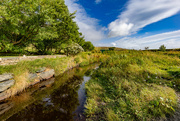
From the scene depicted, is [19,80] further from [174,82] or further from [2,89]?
[174,82]

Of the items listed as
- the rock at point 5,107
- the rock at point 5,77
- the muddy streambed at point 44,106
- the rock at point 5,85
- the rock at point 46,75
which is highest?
the rock at point 5,77

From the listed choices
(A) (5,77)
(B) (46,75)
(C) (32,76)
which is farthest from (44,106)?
(B) (46,75)

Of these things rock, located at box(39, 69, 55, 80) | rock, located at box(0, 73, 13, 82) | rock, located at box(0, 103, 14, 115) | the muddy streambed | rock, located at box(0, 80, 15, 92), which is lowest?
the muddy streambed

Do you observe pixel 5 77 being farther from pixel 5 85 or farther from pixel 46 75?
pixel 46 75

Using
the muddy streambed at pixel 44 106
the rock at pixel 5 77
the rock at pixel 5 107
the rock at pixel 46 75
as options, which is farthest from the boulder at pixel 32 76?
the rock at pixel 5 107

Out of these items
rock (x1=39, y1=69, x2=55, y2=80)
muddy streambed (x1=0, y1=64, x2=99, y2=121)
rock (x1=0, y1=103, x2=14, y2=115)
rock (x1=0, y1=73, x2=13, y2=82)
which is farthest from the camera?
rock (x1=39, y1=69, x2=55, y2=80)

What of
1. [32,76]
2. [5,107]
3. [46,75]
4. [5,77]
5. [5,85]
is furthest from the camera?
[46,75]

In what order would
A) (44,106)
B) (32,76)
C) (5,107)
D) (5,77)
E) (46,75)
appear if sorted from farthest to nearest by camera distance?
(46,75) → (32,76) → (5,77) → (44,106) → (5,107)

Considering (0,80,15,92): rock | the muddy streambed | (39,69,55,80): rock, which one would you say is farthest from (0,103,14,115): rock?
(39,69,55,80): rock

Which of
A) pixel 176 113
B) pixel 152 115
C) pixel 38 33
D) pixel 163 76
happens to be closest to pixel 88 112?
pixel 152 115

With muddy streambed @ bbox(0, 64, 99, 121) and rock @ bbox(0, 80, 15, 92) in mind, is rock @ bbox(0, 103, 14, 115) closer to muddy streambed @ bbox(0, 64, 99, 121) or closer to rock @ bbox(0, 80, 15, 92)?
muddy streambed @ bbox(0, 64, 99, 121)

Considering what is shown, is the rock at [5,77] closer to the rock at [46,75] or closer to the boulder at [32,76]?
the boulder at [32,76]

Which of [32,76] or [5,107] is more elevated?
[32,76]

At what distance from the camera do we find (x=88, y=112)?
358 cm
